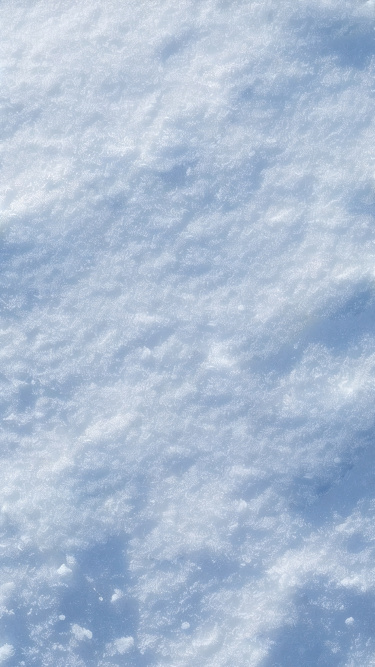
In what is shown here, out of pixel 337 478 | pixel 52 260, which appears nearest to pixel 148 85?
pixel 52 260

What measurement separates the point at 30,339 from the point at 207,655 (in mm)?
1251

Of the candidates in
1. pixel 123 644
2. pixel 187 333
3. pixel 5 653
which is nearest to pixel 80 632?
pixel 123 644

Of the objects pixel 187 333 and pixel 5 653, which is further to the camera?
pixel 187 333

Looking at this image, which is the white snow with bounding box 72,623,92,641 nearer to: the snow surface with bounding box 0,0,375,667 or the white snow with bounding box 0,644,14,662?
the snow surface with bounding box 0,0,375,667

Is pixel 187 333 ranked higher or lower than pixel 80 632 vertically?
higher

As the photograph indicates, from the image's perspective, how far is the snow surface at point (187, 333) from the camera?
1.92 meters

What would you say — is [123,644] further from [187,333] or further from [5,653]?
[187,333]

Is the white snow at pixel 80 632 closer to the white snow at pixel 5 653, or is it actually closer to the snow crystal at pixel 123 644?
the snow crystal at pixel 123 644

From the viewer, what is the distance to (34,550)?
1951 mm

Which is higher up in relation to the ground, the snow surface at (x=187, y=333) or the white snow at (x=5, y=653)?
the snow surface at (x=187, y=333)

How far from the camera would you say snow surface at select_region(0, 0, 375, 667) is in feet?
6.30

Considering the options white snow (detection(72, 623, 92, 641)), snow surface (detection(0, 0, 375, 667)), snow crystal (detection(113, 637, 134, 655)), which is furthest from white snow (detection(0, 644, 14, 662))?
snow crystal (detection(113, 637, 134, 655))

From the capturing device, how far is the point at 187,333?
2.02 m

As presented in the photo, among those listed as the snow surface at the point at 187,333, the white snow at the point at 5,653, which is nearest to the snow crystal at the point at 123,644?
the snow surface at the point at 187,333
